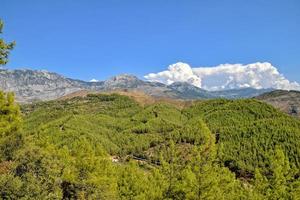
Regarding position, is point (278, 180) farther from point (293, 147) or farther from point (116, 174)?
point (293, 147)

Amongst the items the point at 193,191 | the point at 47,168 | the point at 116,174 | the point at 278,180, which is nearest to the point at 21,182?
the point at 47,168

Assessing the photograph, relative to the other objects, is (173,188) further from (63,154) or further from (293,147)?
(293,147)

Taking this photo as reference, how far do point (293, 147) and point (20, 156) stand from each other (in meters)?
176

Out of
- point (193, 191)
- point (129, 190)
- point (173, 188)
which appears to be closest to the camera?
point (193, 191)

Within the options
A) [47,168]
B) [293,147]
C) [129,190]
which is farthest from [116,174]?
[293,147]

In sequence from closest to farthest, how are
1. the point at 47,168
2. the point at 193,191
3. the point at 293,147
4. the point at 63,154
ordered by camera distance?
the point at 193,191 → the point at 47,168 → the point at 63,154 → the point at 293,147

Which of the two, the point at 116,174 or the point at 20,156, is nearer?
the point at 20,156

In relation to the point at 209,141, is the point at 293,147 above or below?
below

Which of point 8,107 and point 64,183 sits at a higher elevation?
point 8,107

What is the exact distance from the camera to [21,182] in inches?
1686

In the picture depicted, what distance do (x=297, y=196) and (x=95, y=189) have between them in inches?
1045

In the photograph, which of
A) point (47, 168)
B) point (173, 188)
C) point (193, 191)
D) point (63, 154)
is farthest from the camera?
point (63, 154)

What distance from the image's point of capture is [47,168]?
47.9 m

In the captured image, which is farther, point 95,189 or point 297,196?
point 95,189
